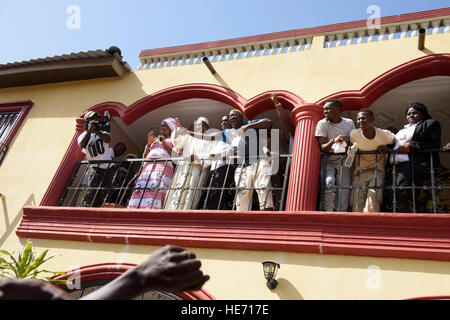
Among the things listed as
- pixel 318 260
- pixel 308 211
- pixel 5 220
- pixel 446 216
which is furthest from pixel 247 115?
pixel 5 220

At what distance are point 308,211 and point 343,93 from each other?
7.41 feet

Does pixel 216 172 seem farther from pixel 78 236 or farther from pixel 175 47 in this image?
pixel 175 47

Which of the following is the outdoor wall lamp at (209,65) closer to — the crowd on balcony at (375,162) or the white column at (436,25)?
the crowd on balcony at (375,162)

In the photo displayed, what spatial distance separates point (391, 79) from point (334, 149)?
1681 millimetres

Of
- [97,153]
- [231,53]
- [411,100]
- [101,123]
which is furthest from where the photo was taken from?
[231,53]

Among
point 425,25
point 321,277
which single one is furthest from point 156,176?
point 425,25

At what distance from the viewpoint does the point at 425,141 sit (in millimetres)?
6051

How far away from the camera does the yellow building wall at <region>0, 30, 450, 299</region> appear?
5223mm

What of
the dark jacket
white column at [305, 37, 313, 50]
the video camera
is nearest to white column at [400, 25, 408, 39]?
white column at [305, 37, 313, 50]

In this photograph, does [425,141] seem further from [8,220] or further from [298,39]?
[8,220]

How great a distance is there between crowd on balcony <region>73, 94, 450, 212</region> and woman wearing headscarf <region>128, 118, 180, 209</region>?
0.02 m

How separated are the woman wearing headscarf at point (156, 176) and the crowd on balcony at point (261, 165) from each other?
0.02 m

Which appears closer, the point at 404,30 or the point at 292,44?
the point at 404,30
